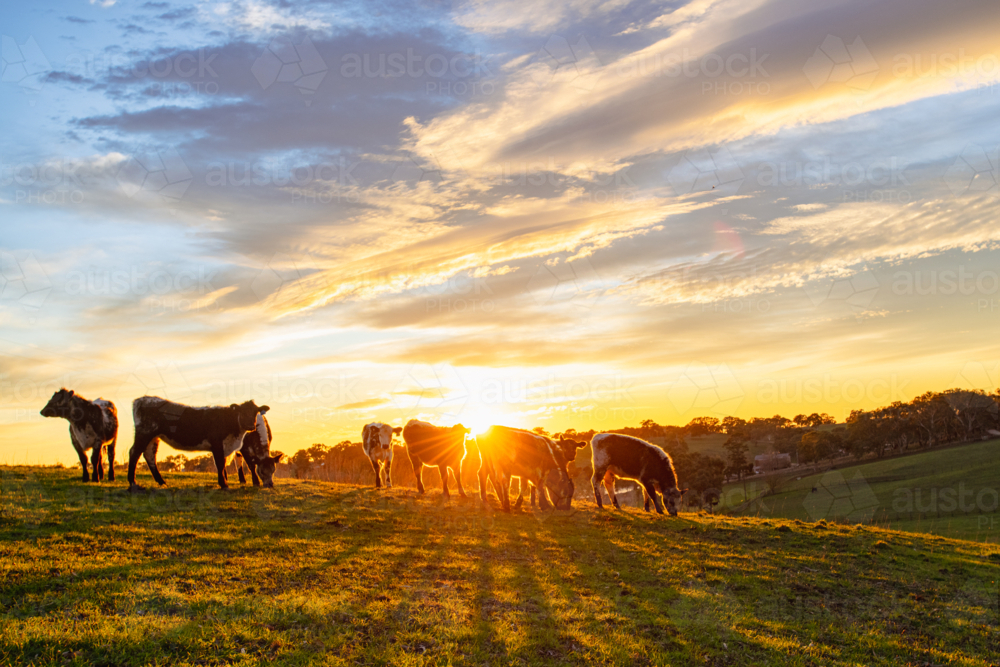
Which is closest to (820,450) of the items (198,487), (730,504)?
(730,504)

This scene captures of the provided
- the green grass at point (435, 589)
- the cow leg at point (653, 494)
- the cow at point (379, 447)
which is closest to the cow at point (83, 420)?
the green grass at point (435, 589)

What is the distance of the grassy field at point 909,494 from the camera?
47688 mm

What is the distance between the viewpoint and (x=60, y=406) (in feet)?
69.1

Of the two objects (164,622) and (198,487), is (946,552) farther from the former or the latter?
(198,487)

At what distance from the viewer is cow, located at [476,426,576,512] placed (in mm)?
22438

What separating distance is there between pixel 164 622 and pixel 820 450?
116519 mm

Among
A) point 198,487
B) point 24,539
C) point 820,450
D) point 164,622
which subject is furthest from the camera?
point 820,450

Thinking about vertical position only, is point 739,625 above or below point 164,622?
below

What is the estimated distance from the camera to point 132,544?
40.0 ft

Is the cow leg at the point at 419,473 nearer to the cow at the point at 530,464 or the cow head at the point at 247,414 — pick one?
the cow at the point at 530,464

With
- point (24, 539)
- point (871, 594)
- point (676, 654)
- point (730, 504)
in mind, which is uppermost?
point (24, 539)

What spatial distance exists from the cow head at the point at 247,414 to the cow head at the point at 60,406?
578cm

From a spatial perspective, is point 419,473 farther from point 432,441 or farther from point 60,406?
point 60,406

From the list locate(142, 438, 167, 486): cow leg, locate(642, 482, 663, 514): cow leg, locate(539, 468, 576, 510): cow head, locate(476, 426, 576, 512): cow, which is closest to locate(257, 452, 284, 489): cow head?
locate(142, 438, 167, 486): cow leg
